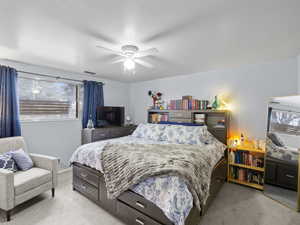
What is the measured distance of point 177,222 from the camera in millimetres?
1392

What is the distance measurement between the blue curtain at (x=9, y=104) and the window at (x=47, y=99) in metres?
0.24

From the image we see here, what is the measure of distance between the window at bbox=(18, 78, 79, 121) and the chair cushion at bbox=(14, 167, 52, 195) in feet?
4.33

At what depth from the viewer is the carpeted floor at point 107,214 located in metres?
1.95

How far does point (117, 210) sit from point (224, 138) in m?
2.39

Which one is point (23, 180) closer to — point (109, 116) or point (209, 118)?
point (109, 116)

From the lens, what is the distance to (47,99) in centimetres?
343

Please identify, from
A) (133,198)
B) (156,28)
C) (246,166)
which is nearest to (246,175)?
(246,166)

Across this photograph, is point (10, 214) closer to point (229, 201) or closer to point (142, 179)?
point (142, 179)

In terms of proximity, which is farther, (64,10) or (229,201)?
(229,201)

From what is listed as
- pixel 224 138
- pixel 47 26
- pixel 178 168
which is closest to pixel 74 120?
pixel 47 26

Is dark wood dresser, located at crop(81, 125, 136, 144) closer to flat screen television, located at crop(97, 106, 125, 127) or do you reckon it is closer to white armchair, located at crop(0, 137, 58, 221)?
flat screen television, located at crop(97, 106, 125, 127)

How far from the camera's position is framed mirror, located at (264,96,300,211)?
7.94ft

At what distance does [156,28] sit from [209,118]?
8.20 feet

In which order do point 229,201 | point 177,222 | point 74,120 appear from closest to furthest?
point 177,222, point 229,201, point 74,120
